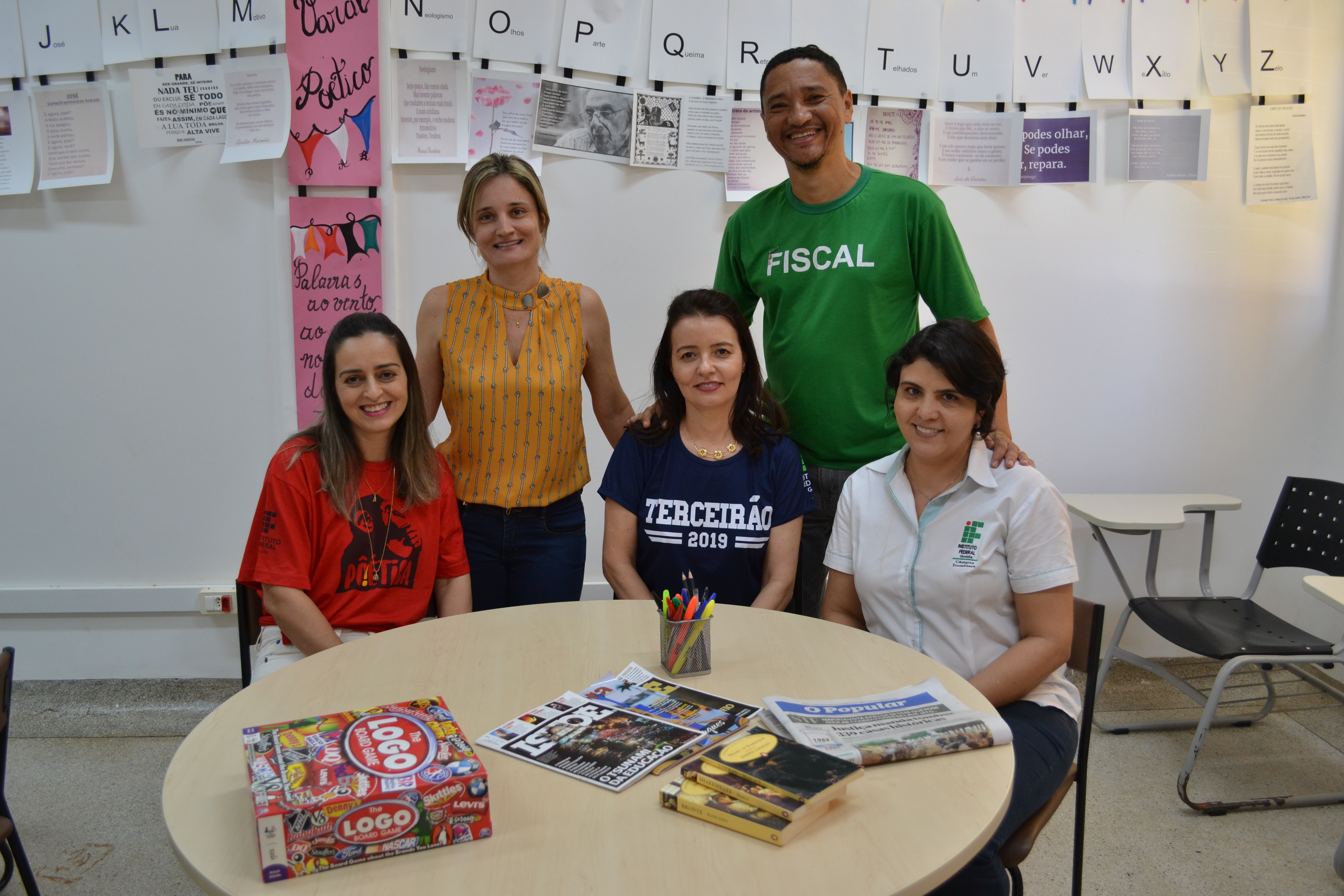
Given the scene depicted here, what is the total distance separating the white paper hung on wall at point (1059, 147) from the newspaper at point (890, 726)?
231 centimetres

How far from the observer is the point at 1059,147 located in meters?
3.00

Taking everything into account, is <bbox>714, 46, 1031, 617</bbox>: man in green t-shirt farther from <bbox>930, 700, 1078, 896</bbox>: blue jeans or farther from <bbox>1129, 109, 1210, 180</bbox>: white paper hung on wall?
<bbox>1129, 109, 1210, 180</bbox>: white paper hung on wall

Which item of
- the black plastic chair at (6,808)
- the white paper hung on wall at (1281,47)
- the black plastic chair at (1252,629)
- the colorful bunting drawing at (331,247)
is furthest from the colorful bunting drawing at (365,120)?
the white paper hung on wall at (1281,47)

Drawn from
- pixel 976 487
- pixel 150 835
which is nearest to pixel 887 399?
pixel 976 487

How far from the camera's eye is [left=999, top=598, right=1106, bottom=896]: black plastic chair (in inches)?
57.7

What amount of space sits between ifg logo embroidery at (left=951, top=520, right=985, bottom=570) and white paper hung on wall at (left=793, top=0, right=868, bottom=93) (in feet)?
5.94

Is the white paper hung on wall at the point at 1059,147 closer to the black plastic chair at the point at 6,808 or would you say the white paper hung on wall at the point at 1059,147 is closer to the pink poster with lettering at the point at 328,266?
the pink poster with lettering at the point at 328,266

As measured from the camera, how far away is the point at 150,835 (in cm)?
227

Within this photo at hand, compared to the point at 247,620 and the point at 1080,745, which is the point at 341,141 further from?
the point at 1080,745

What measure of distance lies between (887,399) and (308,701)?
125 centimetres

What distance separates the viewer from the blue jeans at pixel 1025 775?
1311mm

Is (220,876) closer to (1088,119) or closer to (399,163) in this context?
(399,163)

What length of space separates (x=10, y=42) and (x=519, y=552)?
2421 mm

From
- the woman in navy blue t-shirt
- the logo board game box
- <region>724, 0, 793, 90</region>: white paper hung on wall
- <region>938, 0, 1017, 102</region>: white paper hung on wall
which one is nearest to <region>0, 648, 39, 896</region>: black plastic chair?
the logo board game box
